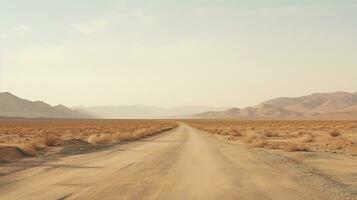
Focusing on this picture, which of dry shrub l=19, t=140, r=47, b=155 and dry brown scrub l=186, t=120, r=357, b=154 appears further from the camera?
dry brown scrub l=186, t=120, r=357, b=154

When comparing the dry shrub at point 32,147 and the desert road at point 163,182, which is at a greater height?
the dry shrub at point 32,147

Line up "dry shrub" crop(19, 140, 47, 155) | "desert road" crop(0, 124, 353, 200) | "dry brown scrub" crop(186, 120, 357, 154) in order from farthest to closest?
1. "dry brown scrub" crop(186, 120, 357, 154)
2. "dry shrub" crop(19, 140, 47, 155)
3. "desert road" crop(0, 124, 353, 200)

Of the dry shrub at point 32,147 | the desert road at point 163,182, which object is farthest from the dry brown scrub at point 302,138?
the dry shrub at point 32,147

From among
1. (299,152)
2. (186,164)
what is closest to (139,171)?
(186,164)

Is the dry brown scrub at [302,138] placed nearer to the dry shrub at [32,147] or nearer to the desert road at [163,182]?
the desert road at [163,182]

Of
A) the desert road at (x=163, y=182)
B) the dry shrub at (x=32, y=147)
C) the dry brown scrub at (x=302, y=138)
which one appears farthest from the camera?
the dry brown scrub at (x=302, y=138)

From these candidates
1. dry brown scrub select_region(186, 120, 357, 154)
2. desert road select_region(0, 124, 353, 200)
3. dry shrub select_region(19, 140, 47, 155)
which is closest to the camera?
desert road select_region(0, 124, 353, 200)

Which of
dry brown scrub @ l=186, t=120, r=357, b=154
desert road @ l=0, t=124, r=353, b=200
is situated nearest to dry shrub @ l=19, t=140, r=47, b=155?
desert road @ l=0, t=124, r=353, b=200

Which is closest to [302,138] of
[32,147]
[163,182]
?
[32,147]

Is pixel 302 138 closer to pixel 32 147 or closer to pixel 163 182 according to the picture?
pixel 32 147

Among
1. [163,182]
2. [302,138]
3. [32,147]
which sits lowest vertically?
[163,182]

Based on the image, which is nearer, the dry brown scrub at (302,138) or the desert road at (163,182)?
the desert road at (163,182)

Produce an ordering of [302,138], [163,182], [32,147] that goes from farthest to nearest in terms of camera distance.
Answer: [302,138], [32,147], [163,182]

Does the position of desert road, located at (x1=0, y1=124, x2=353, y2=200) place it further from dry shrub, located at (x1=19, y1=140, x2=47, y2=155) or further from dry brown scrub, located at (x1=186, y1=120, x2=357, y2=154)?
dry brown scrub, located at (x1=186, y1=120, x2=357, y2=154)
